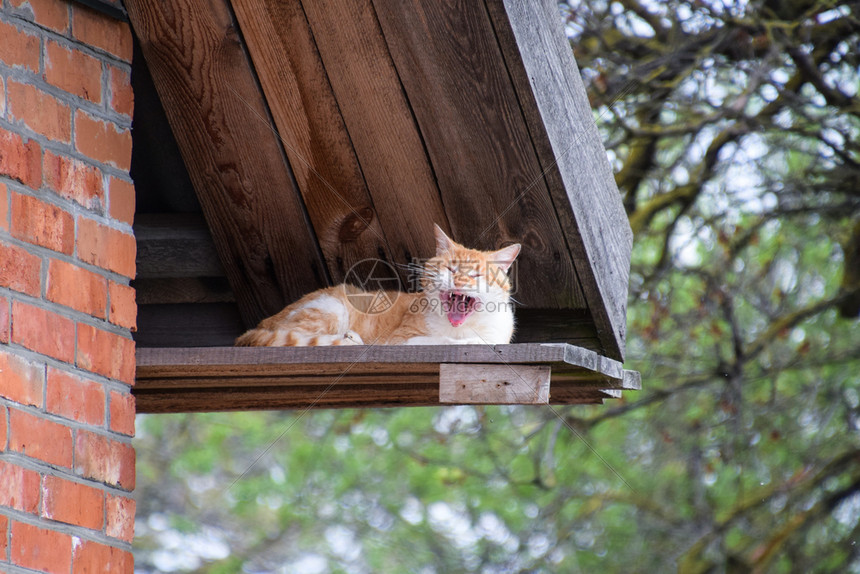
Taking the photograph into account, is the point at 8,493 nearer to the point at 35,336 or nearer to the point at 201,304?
the point at 35,336

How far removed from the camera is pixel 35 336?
1.99 metres

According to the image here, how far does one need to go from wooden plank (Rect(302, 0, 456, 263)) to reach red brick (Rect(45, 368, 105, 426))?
981 millimetres

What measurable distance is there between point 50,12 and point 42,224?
0.47m

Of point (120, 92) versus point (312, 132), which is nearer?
point (120, 92)

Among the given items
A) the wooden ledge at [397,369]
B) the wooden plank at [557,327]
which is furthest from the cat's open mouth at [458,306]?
the wooden ledge at [397,369]

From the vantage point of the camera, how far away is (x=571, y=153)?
7.91 feet

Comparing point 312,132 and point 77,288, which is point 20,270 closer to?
point 77,288

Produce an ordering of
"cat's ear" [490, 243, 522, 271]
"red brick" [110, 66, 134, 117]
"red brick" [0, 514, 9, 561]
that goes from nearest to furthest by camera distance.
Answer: "red brick" [0, 514, 9, 561] < "red brick" [110, 66, 134, 117] < "cat's ear" [490, 243, 522, 271]

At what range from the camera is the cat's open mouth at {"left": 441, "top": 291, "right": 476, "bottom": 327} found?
3.17 m

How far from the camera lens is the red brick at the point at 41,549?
1.86 m

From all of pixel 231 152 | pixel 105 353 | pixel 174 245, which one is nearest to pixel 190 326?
pixel 174 245

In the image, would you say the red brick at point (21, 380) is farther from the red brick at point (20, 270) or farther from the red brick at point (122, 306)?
the red brick at point (122, 306)

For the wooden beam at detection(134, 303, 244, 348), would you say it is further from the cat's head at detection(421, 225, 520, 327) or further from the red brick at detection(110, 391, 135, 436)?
the red brick at detection(110, 391, 135, 436)

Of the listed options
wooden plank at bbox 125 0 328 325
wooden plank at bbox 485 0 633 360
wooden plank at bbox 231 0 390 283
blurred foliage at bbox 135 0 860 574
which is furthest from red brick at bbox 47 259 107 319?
blurred foliage at bbox 135 0 860 574
